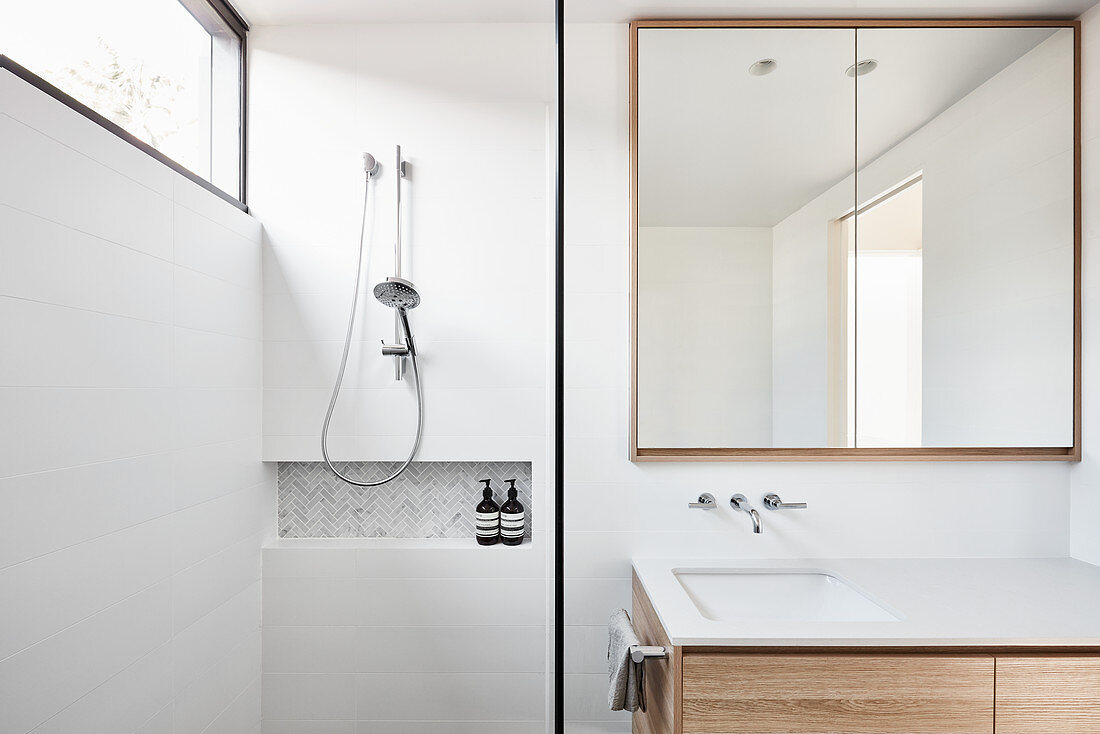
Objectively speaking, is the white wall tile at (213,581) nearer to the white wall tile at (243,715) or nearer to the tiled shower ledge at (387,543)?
the tiled shower ledge at (387,543)

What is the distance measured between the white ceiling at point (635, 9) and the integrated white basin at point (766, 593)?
142 cm

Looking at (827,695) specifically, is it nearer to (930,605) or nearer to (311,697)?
(930,605)

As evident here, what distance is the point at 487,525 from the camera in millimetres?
1556

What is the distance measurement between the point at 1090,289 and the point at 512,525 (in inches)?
62.4

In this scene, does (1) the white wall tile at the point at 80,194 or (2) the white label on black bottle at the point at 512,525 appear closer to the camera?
(1) the white wall tile at the point at 80,194

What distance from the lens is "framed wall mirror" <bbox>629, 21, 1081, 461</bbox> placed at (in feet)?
4.69

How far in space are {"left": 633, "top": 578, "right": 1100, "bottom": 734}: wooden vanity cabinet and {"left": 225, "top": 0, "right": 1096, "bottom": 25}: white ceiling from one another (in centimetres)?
149

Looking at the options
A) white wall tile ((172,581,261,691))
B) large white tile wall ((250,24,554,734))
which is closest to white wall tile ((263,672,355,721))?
large white tile wall ((250,24,554,734))

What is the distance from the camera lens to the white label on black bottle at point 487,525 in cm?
155

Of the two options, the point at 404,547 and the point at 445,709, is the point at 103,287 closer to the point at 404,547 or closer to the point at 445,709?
the point at 404,547

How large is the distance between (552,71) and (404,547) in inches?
53.5

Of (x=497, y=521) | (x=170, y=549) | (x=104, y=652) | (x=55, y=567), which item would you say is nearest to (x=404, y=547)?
(x=497, y=521)

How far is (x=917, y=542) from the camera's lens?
147cm

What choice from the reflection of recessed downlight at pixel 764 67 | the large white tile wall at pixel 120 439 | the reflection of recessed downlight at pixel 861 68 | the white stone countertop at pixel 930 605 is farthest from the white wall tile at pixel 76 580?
the reflection of recessed downlight at pixel 861 68
